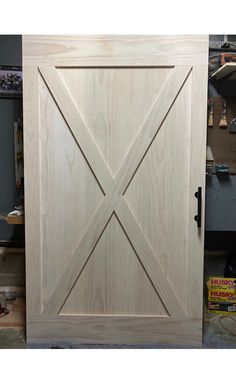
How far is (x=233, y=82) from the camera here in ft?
9.78

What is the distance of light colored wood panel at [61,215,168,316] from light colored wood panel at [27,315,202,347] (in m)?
0.06

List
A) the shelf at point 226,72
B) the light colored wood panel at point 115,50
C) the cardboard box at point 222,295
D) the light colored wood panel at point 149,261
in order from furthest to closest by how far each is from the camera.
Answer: the cardboard box at point 222,295
the shelf at point 226,72
the light colored wood panel at point 149,261
the light colored wood panel at point 115,50

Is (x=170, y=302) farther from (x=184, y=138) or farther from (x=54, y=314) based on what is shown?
(x=184, y=138)

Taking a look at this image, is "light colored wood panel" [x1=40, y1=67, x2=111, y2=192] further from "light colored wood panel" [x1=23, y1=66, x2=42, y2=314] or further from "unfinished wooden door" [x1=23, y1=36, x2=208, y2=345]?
"light colored wood panel" [x1=23, y1=66, x2=42, y2=314]

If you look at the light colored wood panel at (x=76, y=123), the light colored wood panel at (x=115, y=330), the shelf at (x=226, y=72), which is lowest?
the light colored wood panel at (x=115, y=330)

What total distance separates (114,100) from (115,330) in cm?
165

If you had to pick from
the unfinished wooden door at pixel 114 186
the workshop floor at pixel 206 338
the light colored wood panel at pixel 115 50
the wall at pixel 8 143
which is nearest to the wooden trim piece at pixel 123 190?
the unfinished wooden door at pixel 114 186

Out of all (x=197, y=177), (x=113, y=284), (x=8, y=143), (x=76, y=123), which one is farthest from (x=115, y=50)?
(x=113, y=284)

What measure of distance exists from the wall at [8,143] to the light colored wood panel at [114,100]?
95 centimetres

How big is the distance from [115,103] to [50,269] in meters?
1.27

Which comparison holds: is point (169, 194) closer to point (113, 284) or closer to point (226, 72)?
point (113, 284)

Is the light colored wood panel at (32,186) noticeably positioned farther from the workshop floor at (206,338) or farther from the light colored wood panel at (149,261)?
the light colored wood panel at (149,261)

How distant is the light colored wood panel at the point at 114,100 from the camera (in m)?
2.36

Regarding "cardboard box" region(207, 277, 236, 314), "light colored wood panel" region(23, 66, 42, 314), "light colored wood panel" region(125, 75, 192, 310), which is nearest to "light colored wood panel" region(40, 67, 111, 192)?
"light colored wood panel" region(23, 66, 42, 314)
